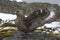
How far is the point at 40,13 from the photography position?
2.00 metres

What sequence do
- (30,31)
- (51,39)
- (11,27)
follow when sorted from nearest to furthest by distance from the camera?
(51,39) → (30,31) → (11,27)

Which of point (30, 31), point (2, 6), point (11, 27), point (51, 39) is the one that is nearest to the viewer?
point (51, 39)

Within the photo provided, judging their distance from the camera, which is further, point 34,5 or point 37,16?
point 34,5

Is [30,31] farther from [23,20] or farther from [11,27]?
[11,27]

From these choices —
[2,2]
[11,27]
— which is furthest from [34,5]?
[11,27]

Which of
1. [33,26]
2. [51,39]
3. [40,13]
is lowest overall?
Answer: [51,39]

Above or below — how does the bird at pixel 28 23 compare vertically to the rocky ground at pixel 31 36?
above

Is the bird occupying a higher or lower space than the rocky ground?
higher

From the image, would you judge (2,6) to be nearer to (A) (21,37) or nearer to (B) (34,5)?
(B) (34,5)

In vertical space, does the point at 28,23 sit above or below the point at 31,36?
above

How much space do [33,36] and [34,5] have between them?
2654 millimetres

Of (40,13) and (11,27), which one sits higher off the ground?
(40,13)

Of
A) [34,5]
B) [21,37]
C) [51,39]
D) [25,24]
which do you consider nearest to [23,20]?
[25,24]

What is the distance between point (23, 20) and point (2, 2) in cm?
265
